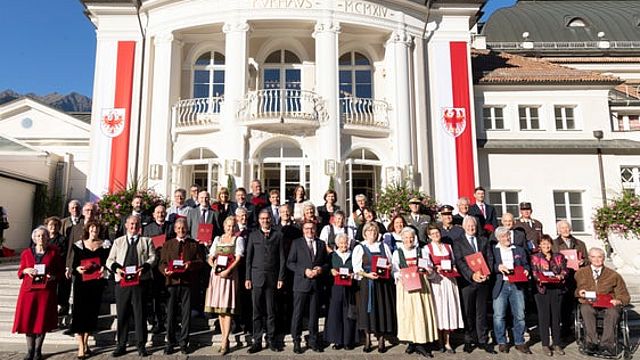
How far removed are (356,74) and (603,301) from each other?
12228mm

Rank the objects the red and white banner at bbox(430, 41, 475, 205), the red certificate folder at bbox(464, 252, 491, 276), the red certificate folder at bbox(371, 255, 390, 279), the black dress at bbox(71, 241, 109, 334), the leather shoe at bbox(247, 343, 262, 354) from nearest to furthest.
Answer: the black dress at bbox(71, 241, 109, 334) → the red certificate folder at bbox(371, 255, 390, 279) → the leather shoe at bbox(247, 343, 262, 354) → the red certificate folder at bbox(464, 252, 491, 276) → the red and white banner at bbox(430, 41, 475, 205)

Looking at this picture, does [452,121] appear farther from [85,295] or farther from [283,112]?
[85,295]

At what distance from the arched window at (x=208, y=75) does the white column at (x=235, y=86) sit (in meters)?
1.73

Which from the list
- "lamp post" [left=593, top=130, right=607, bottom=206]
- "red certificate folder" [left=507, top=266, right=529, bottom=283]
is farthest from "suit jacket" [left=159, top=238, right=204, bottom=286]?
"lamp post" [left=593, top=130, right=607, bottom=206]

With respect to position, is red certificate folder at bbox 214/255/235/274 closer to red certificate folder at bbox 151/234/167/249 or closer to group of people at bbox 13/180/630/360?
group of people at bbox 13/180/630/360

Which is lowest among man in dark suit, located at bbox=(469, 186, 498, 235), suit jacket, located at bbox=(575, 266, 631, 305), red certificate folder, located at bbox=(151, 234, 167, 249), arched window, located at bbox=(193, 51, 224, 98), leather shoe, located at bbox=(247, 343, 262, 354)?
leather shoe, located at bbox=(247, 343, 262, 354)

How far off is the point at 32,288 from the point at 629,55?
1600 inches

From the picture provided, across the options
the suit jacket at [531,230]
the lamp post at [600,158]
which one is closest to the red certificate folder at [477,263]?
the suit jacket at [531,230]

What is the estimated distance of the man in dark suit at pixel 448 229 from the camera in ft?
22.1

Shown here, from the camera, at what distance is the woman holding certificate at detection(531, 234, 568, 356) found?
249 inches

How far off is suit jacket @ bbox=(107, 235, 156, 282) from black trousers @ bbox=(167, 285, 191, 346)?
42 cm

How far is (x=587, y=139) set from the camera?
17188 mm

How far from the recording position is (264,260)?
618 centimetres

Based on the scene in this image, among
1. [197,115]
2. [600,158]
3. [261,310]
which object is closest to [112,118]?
[197,115]
